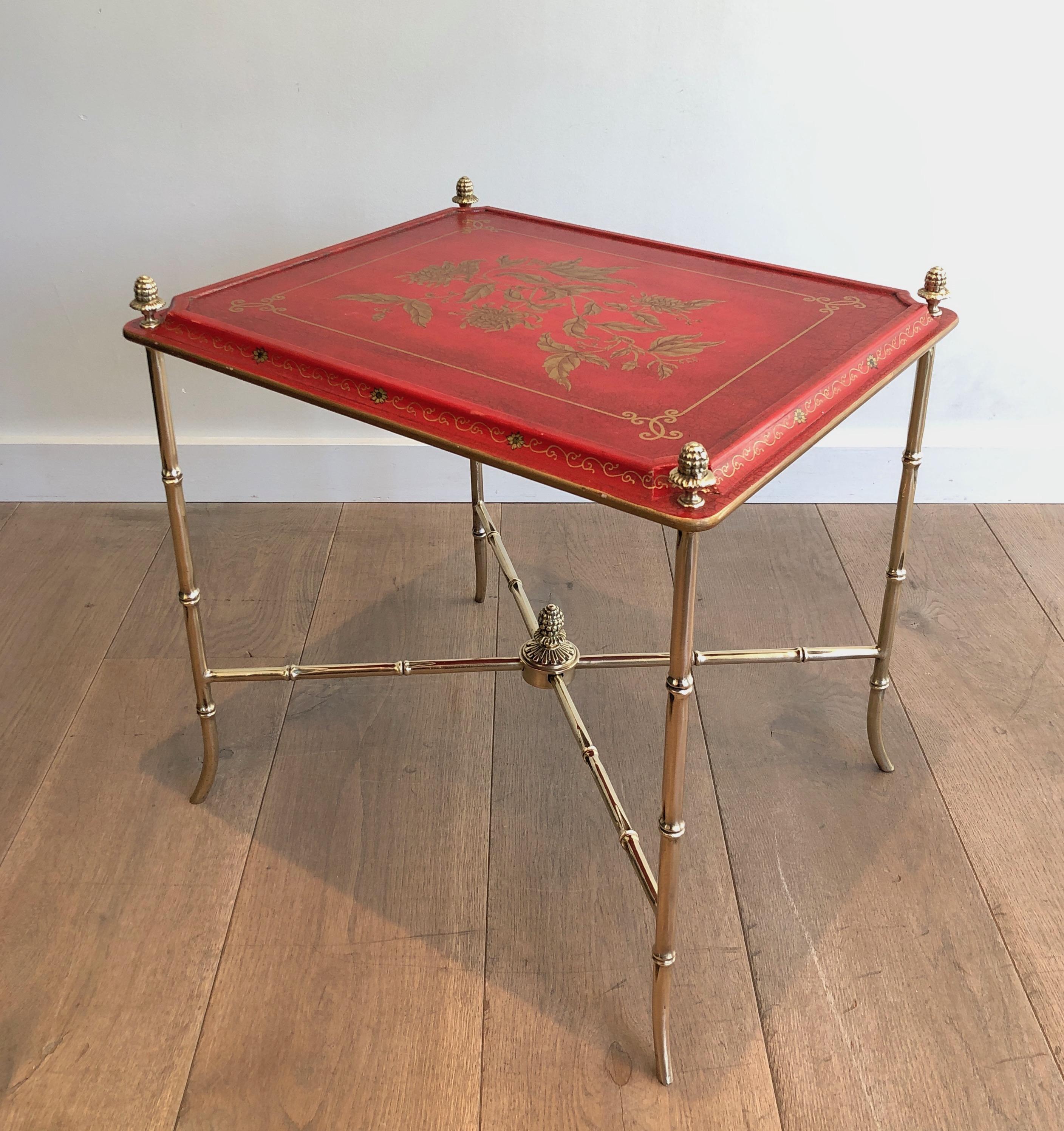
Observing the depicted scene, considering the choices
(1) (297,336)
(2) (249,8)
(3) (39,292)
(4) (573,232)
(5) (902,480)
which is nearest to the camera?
(1) (297,336)

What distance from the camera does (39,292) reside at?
74.9 inches

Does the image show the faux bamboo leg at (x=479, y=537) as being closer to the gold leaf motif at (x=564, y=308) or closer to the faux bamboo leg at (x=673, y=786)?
Answer: the gold leaf motif at (x=564, y=308)

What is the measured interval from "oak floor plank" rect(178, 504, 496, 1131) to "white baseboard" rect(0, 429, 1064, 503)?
32 centimetres

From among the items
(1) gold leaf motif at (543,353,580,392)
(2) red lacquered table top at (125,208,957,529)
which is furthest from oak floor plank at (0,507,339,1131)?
(1) gold leaf motif at (543,353,580,392)

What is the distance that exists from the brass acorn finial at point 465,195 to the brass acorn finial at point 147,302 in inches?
18.9

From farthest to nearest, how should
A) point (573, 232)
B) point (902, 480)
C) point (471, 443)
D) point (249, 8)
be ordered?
point (249, 8)
point (573, 232)
point (902, 480)
point (471, 443)

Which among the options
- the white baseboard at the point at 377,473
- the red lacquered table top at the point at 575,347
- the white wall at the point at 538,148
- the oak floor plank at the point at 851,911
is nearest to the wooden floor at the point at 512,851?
the oak floor plank at the point at 851,911

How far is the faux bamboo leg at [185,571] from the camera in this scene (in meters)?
1.19

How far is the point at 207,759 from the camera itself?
1393mm

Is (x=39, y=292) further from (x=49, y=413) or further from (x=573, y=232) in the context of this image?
(x=573, y=232)

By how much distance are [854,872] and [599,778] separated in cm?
35

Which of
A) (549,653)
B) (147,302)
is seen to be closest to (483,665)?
(549,653)

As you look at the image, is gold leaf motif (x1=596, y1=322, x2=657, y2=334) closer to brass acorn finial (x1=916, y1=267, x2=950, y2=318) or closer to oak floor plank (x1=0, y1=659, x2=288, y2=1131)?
brass acorn finial (x1=916, y1=267, x2=950, y2=318)

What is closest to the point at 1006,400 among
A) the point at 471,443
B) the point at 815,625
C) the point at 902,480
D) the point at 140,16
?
the point at 815,625
